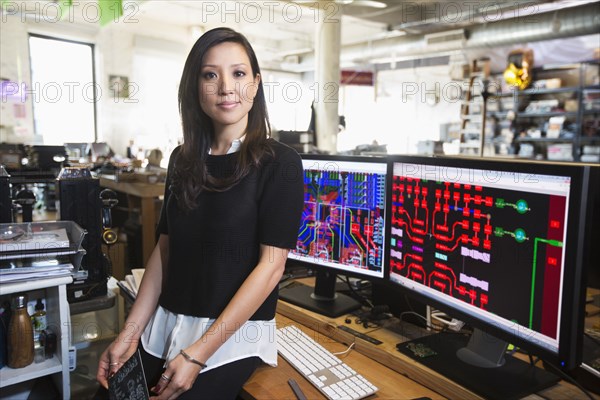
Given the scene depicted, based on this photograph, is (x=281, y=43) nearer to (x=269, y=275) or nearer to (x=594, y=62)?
(x=594, y=62)

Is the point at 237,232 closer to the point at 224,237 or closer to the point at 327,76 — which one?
the point at 224,237

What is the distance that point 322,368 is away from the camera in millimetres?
1111

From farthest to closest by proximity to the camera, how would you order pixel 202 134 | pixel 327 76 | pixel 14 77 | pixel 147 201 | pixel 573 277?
pixel 14 77 < pixel 327 76 < pixel 147 201 < pixel 202 134 < pixel 573 277

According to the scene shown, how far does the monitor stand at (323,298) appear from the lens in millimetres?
1449

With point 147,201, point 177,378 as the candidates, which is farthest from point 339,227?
point 147,201

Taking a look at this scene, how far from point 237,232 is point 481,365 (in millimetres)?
663

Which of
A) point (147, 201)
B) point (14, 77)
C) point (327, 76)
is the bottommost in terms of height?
point (147, 201)

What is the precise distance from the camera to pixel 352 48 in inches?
328

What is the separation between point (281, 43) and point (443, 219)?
9614mm

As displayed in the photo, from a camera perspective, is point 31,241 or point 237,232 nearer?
point 237,232

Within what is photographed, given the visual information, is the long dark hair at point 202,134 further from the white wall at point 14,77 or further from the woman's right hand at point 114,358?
the white wall at point 14,77

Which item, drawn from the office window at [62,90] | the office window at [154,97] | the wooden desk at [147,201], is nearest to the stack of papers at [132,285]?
the wooden desk at [147,201]

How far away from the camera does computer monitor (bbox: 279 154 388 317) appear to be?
4.46 feet

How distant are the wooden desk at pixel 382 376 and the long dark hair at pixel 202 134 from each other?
1.58 feet
